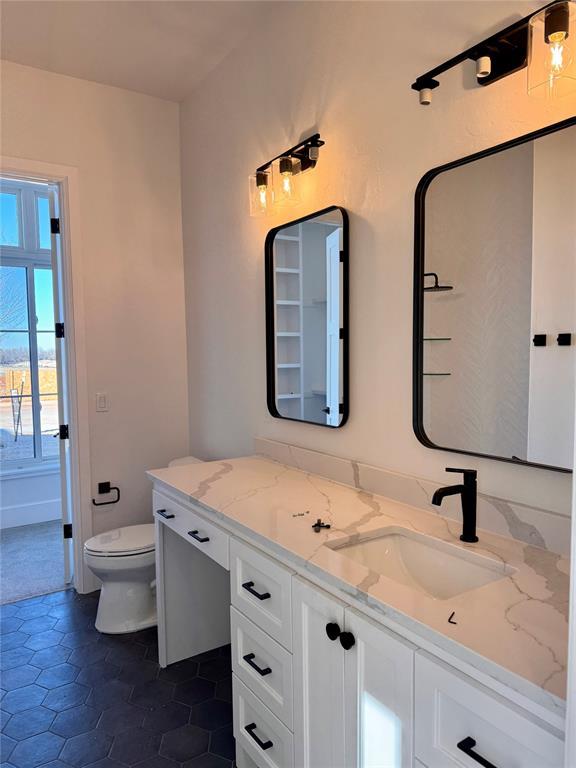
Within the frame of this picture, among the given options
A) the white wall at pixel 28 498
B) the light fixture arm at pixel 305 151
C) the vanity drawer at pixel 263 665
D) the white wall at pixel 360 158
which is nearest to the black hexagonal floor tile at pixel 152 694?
the vanity drawer at pixel 263 665

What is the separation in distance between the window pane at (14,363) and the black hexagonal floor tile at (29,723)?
2.89 meters

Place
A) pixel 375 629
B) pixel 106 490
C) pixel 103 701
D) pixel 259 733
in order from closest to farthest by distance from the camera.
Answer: pixel 375 629 → pixel 259 733 → pixel 103 701 → pixel 106 490

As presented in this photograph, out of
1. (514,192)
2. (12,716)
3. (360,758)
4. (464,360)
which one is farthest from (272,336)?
(12,716)

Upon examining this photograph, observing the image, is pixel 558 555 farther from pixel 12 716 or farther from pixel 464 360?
pixel 12 716

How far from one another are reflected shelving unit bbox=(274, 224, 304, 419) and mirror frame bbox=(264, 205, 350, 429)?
0.02 meters

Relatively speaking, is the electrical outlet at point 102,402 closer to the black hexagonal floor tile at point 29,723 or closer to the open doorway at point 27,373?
the open doorway at point 27,373

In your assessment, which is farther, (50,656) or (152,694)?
(50,656)

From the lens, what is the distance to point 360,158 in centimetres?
186

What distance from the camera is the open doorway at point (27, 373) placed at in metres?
4.18

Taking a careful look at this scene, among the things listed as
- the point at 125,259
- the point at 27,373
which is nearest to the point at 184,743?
the point at 125,259

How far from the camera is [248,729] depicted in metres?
1.61

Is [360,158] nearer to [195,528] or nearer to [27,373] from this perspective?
[195,528]

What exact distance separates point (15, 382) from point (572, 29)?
14.3ft

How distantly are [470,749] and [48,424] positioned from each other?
432 centimetres
